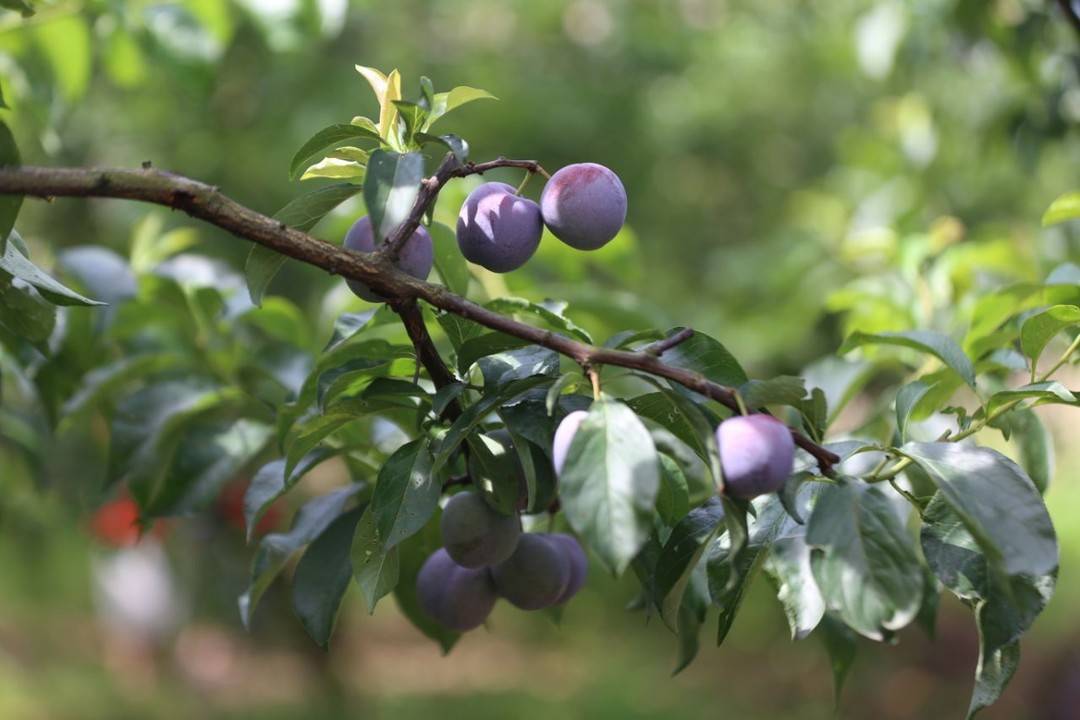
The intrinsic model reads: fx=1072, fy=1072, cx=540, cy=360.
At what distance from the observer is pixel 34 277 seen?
62cm

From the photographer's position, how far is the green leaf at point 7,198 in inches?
22.0

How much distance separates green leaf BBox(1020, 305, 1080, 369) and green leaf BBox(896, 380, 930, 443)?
0.07m

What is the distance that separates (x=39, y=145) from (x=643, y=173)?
232 cm

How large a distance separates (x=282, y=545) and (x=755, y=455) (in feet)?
1.36

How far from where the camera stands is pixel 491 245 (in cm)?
60

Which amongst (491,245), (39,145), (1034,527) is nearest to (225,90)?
(39,145)

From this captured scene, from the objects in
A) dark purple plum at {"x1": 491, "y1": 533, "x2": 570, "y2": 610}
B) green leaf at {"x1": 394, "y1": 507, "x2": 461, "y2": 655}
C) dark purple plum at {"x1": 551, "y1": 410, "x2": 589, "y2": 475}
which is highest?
dark purple plum at {"x1": 551, "y1": 410, "x2": 589, "y2": 475}

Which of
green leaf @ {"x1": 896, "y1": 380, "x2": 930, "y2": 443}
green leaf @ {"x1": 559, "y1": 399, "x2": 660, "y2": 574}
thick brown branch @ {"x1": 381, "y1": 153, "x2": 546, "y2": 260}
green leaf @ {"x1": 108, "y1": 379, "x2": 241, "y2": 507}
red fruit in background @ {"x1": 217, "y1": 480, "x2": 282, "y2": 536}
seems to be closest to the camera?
green leaf @ {"x1": 559, "y1": 399, "x2": 660, "y2": 574}

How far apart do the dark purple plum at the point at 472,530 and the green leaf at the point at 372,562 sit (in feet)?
0.13

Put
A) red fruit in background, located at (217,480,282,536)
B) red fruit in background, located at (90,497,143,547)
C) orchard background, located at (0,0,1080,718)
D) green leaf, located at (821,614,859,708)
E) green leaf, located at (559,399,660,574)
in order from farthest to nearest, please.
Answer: red fruit in background, located at (90,497,143,547), red fruit in background, located at (217,480,282,536), orchard background, located at (0,0,1080,718), green leaf, located at (821,614,859,708), green leaf, located at (559,399,660,574)

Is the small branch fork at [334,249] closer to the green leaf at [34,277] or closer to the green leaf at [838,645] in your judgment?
the green leaf at [34,277]

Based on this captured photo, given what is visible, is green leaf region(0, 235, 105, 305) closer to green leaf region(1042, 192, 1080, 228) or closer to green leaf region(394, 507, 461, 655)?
green leaf region(394, 507, 461, 655)

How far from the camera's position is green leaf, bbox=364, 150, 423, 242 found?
0.52 metres

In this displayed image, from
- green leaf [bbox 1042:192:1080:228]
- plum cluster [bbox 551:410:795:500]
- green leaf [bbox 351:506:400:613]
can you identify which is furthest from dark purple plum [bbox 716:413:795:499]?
green leaf [bbox 1042:192:1080:228]
